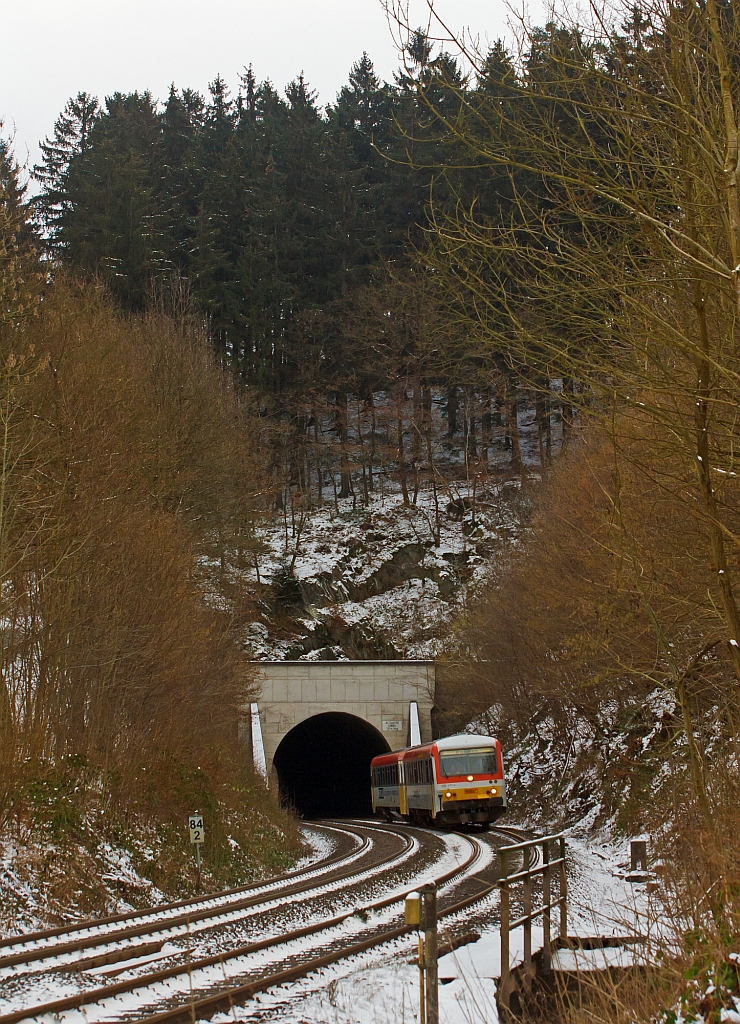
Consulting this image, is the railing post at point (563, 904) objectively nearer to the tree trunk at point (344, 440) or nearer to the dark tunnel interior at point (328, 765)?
the dark tunnel interior at point (328, 765)

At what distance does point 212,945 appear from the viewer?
10.2 meters

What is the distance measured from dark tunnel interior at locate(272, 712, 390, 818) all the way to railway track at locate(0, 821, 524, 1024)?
23315 millimetres

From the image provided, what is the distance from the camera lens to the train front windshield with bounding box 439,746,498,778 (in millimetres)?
25047

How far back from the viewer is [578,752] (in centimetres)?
2623

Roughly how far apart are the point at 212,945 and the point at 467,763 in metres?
15.5

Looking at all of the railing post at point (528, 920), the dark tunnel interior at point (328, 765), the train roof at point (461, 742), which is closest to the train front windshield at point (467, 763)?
the train roof at point (461, 742)

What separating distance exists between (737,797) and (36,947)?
6969mm

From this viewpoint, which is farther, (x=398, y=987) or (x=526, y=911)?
(x=526, y=911)

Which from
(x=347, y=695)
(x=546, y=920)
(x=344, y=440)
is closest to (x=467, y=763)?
(x=347, y=695)

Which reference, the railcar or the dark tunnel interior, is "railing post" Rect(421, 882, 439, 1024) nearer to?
the railcar

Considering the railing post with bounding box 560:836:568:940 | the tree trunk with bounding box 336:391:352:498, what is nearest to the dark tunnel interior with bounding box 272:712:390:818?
the tree trunk with bounding box 336:391:352:498

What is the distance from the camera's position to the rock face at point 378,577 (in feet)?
129

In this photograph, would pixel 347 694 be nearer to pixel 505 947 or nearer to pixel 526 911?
pixel 526 911

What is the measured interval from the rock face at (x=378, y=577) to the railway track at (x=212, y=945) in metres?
21.9
